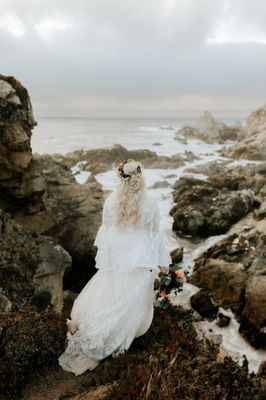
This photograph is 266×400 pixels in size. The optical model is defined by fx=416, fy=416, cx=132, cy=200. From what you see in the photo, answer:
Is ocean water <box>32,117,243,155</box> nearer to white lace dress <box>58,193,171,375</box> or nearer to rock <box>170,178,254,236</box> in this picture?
rock <box>170,178,254,236</box>

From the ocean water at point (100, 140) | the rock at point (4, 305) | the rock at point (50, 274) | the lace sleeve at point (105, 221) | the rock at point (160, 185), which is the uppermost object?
the lace sleeve at point (105, 221)

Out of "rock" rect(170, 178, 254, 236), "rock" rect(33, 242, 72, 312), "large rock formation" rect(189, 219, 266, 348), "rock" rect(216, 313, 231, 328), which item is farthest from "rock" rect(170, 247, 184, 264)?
"rock" rect(33, 242, 72, 312)

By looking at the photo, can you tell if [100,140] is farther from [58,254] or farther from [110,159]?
[58,254]

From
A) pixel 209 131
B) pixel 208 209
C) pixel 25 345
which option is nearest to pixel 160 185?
pixel 208 209

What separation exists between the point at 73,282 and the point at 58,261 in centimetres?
325

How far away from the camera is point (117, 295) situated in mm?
5340

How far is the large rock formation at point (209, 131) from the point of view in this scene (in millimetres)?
69562

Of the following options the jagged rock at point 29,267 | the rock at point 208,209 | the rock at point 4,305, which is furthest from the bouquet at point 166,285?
the rock at point 208,209

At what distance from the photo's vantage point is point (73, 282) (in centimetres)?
1370

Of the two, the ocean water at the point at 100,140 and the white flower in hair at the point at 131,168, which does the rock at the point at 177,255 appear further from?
the ocean water at the point at 100,140

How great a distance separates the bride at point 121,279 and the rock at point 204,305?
7942 mm

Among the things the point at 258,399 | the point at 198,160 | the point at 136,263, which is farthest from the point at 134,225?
the point at 198,160

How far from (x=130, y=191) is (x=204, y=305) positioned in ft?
28.9

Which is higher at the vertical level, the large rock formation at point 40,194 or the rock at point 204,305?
the large rock formation at point 40,194
